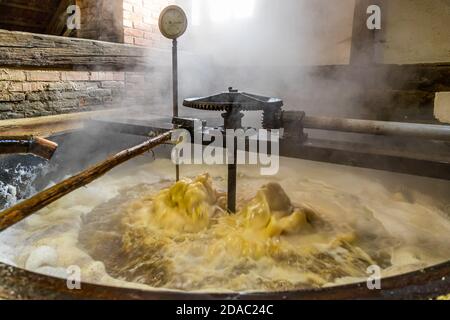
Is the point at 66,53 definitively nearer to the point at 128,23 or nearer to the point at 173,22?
the point at 173,22

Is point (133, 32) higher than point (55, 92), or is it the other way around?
point (133, 32)

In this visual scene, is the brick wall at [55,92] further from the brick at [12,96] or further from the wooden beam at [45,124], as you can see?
the wooden beam at [45,124]

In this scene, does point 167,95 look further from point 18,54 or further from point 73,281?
point 73,281

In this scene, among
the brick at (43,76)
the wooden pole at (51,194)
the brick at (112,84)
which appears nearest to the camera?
the wooden pole at (51,194)

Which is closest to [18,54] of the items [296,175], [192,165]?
[192,165]

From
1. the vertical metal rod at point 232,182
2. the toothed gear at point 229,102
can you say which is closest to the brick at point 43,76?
the toothed gear at point 229,102

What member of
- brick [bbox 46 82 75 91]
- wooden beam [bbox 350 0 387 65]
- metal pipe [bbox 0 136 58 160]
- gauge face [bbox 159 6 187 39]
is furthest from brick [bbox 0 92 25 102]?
wooden beam [bbox 350 0 387 65]

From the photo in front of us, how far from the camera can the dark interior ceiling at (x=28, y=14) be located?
26.8ft

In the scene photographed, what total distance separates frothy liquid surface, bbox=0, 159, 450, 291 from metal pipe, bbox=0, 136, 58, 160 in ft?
3.28

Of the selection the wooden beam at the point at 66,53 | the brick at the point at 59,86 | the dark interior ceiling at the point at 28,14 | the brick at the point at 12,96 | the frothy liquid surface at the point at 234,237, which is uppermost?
the dark interior ceiling at the point at 28,14

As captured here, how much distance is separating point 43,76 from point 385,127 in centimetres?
483

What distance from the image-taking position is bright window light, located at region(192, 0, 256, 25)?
25.1 ft

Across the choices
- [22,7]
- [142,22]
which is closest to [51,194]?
[142,22]

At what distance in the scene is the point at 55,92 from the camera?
504 centimetres
